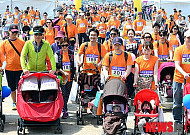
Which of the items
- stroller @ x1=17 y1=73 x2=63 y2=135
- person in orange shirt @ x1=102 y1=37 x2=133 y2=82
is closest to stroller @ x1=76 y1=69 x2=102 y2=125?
person in orange shirt @ x1=102 y1=37 x2=133 y2=82

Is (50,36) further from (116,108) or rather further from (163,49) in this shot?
(116,108)

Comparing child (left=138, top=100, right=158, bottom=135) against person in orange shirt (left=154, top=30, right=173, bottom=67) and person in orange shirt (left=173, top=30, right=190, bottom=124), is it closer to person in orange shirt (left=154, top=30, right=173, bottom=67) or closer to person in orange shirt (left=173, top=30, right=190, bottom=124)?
person in orange shirt (left=173, top=30, right=190, bottom=124)

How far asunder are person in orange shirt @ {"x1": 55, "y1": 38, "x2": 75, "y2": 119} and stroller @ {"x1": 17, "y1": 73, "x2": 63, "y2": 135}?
78cm

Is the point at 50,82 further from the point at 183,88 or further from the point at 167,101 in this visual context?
the point at 167,101

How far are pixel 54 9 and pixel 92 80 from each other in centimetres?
1933

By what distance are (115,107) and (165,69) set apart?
290cm

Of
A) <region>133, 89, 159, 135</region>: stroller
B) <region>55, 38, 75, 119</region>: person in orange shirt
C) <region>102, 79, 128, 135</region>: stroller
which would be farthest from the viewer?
<region>55, 38, 75, 119</region>: person in orange shirt

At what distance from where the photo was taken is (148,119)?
6676mm

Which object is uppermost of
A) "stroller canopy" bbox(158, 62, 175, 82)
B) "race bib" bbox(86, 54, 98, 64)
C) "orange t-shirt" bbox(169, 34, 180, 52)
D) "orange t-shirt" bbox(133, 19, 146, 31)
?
"orange t-shirt" bbox(133, 19, 146, 31)

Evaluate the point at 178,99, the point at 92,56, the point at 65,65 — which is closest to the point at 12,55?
the point at 65,65

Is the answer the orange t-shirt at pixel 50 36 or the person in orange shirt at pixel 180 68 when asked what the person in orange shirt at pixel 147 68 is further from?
the orange t-shirt at pixel 50 36

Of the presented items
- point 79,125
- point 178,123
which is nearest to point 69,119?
point 79,125

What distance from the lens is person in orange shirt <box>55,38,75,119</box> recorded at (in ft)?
27.5

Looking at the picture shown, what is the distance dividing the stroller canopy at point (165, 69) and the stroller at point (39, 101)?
2.91m
